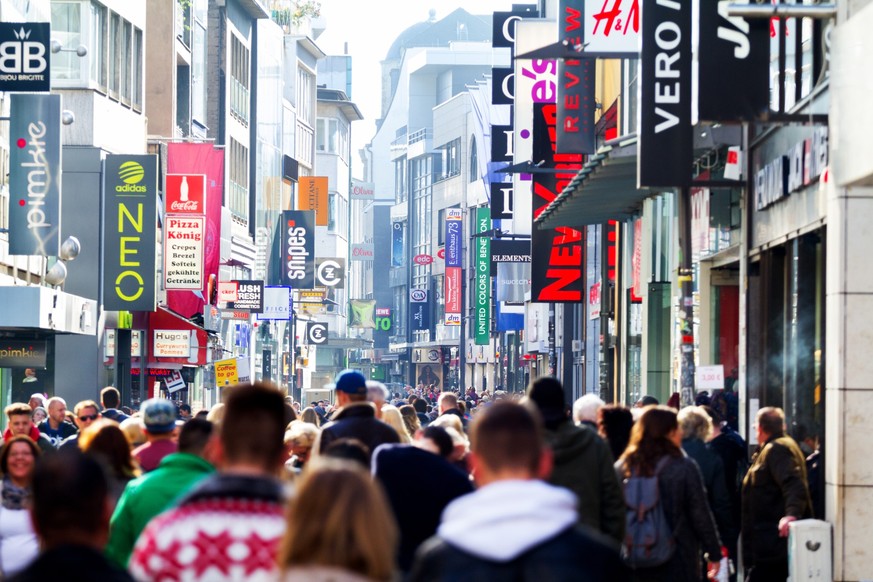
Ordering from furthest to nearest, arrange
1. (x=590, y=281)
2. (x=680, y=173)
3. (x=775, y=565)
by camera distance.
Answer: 1. (x=590, y=281)
2. (x=680, y=173)
3. (x=775, y=565)

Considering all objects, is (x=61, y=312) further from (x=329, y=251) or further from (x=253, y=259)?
(x=329, y=251)

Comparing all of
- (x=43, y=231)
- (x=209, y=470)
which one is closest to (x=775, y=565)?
(x=209, y=470)

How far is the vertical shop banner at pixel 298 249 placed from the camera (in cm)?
8094

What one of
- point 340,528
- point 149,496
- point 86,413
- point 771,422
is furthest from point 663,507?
point 86,413

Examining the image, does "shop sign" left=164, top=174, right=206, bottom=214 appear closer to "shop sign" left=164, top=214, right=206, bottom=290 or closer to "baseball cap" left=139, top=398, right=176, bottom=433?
"shop sign" left=164, top=214, right=206, bottom=290

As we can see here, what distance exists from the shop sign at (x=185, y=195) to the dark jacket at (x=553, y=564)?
39.5 m

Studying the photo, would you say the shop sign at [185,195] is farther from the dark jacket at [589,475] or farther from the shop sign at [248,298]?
the dark jacket at [589,475]

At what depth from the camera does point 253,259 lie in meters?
79.3

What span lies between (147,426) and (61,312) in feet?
72.6

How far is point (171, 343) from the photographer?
155ft

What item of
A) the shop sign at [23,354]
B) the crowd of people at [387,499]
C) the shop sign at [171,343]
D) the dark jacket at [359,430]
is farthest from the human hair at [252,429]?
the shop sign at [171,343]

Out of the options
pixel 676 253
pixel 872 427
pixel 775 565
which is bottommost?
pixel 775 565

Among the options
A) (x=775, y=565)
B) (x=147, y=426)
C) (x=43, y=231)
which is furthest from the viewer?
(x=43, y=231)

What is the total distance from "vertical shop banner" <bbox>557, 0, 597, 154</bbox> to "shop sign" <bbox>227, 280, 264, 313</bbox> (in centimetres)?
3064
